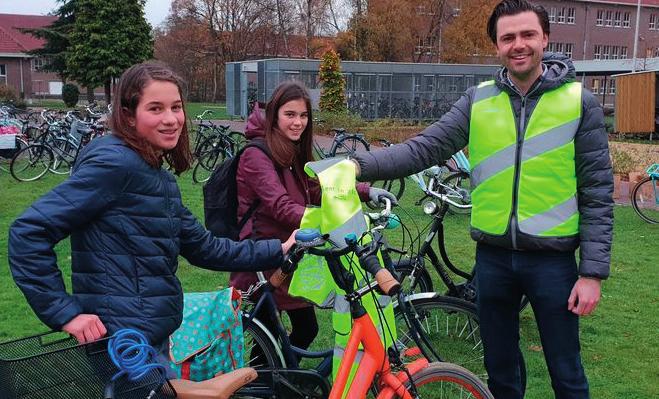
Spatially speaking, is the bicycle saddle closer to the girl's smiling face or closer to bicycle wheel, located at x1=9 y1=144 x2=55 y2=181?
the girl's smiling face

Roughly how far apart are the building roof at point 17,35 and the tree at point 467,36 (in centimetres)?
3005

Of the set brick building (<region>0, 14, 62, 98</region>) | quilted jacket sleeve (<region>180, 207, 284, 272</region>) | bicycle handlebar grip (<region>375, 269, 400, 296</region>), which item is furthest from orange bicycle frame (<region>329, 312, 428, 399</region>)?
brick building (<region>0, 14, 62, 98</region>)

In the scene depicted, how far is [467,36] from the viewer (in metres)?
41.1

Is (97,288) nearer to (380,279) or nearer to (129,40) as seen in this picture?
(380,279)

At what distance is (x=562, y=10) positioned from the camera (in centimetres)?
6050

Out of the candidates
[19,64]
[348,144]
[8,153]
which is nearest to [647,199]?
[348,144]

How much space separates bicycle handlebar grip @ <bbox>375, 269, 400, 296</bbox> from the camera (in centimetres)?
211

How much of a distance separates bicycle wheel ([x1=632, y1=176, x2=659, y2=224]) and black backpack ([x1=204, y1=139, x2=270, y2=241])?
766cm

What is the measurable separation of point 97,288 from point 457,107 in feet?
5.19

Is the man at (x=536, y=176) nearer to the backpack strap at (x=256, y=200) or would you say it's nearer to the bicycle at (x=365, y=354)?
the bicycle at (x=365, y=354)

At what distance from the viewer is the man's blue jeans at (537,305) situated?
8.33ft

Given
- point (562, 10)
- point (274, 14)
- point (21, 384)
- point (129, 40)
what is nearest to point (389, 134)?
point (21, 384)

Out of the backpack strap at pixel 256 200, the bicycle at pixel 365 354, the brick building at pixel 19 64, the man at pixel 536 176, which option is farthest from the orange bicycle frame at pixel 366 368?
the brick building at pixel 19 64

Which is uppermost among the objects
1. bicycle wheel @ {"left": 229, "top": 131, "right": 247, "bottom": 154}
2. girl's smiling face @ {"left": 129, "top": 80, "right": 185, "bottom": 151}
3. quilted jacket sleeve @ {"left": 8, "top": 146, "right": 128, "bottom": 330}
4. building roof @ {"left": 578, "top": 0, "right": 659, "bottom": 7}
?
building roof @ {"left": 578, "top": 0, "right": 659, "bottom": 7}
